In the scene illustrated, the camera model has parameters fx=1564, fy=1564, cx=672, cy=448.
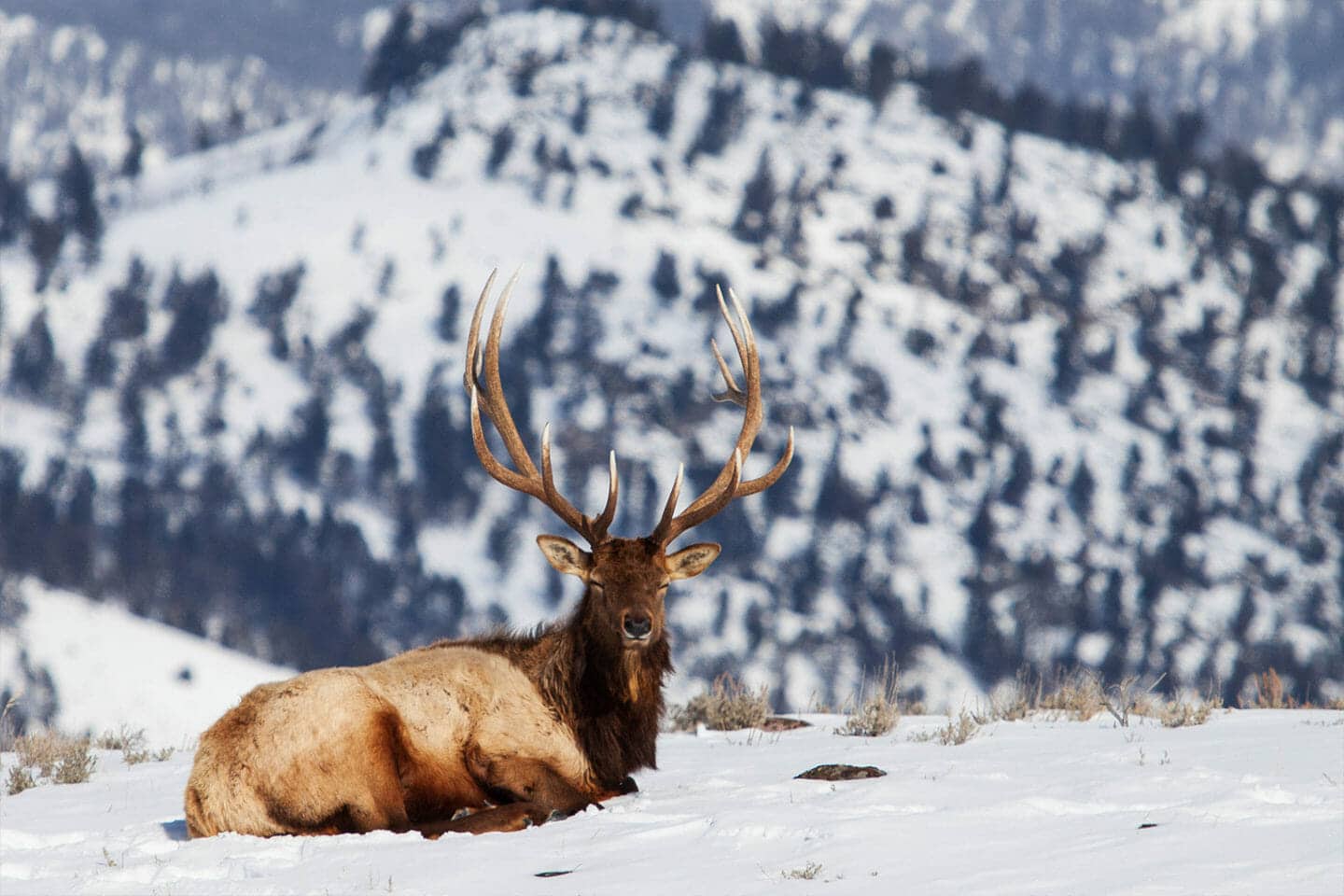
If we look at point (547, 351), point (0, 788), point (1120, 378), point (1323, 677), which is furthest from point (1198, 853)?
point (1120, 378)

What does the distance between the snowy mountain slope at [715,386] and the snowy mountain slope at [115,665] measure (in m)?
10.2

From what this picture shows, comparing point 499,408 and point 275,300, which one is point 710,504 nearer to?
point 499,408

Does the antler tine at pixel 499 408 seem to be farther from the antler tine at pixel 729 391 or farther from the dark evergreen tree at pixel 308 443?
the dark evergreen tree at pixel 308 443

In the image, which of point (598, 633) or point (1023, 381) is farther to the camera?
point (1023, 381)

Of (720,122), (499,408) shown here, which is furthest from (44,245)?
(499,408)

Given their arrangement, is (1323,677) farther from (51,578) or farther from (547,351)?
(51,578)

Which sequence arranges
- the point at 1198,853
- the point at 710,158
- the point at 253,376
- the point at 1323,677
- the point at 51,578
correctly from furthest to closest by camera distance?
the point at 710,158 < the point at 253,376 < the point at 1323,677 < the point at 51,578 < the point at 1198,853

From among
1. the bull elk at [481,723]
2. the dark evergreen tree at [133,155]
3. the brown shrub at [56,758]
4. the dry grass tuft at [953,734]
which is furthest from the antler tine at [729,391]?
the dark evergreen tree at [133,155]

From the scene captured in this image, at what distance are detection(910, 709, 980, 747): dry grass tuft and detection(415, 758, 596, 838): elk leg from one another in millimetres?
2619

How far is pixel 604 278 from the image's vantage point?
150m

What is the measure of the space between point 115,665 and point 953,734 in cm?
8182

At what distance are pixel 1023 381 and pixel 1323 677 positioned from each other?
139ft

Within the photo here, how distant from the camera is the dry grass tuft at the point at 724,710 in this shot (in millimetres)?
12180

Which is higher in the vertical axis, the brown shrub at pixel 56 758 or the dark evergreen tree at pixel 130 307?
the dark evergreen tree at pixel 130 307
